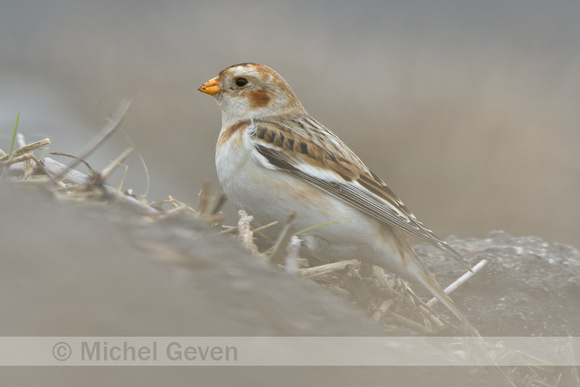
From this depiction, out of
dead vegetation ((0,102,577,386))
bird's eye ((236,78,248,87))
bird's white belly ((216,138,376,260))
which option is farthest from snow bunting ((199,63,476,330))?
bird's eye ((236,78,248,87))

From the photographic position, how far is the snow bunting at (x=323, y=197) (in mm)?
3545

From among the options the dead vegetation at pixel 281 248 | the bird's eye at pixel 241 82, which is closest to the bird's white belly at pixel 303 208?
the dead vegetation at pixel 281 248

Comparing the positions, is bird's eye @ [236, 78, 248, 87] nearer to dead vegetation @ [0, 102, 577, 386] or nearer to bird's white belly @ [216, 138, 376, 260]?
bird's white belly @ [216, 138, 376, 260]

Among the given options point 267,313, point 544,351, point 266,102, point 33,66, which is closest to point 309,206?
point 266,102

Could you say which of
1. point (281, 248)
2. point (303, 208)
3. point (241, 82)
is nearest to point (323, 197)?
point (303, 208)

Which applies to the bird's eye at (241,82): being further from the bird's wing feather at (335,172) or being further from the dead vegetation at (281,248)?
the dead vegetation at (281,248)

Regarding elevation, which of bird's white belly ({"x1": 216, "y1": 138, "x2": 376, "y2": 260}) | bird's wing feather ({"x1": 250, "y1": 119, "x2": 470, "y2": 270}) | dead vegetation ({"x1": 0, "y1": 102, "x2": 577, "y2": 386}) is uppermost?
bird's wing feather ({"x1": 250, "y1": 119, "x2": 470, "y2": 270})

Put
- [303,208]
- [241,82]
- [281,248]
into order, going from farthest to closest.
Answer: [241,82] → [303,208] → [281,248]

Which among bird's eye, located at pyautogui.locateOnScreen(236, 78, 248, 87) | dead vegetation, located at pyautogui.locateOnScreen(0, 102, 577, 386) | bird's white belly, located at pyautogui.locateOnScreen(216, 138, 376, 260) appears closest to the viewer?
dead vegetation, located at pyautogui.locateOnScreen(0, 102, 577, 386)

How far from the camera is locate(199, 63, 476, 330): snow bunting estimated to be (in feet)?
11.6

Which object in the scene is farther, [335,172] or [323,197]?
[335,172]

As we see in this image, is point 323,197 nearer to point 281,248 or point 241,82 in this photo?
point 281,248

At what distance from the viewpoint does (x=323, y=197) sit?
3615 millimetres
